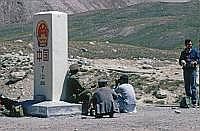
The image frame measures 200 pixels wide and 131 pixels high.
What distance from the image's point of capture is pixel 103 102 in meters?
15.2

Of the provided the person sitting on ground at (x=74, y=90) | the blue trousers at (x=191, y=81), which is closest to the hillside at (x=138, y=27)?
the blue trousers at (x=191, y=81)

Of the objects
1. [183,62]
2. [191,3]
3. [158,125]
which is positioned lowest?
[158,125]

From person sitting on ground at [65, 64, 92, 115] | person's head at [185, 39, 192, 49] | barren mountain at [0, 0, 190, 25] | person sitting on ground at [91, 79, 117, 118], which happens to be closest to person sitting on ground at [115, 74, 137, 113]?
person sitting on ground at [65, 64, 92, 115]

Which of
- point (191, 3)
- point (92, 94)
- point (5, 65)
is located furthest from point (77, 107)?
point (191, 3)

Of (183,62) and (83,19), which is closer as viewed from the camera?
(183,62)

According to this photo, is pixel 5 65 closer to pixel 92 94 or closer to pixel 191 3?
pixel 92 94

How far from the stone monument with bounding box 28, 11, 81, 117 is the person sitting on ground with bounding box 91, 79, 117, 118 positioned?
126 centimetres

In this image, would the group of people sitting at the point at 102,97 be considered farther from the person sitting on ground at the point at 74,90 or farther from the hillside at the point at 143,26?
the hillside at the point at 143,26

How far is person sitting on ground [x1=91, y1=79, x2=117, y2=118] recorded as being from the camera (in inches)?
598

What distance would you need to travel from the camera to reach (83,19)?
103688 mm

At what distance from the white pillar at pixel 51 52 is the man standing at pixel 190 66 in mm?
3366

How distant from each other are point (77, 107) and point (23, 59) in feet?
43.0

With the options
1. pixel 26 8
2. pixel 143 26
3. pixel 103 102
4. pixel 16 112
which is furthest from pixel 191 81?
pixel 26 8

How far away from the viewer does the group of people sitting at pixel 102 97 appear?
15.2 m
